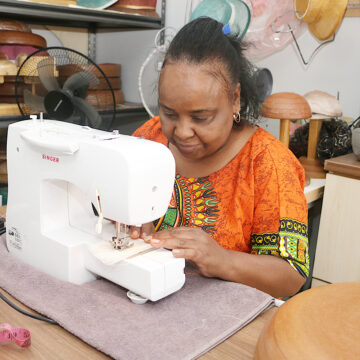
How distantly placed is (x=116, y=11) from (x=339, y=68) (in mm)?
1084

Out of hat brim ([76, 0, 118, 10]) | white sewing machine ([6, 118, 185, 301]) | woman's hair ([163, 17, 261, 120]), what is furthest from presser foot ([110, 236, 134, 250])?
hat brim ([76, 0, 118, 10])

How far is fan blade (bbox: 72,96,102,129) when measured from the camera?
6.11ft

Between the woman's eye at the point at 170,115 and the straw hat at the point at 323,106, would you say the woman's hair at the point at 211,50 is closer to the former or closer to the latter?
the woman's eye at the point at 170,115

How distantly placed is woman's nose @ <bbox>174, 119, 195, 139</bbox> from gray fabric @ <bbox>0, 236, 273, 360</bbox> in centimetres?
28

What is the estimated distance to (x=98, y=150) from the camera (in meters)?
0.72

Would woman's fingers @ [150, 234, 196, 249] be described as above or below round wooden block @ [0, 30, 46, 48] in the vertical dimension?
below

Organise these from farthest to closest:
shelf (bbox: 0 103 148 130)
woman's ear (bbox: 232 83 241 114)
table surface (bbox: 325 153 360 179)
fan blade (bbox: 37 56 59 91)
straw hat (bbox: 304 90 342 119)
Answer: shelf (bbox: 0 103 148 130) < fan blade (bbox: 37 56 59 91) < straw hat (bbox: 304 90 342 119) < table surface (bbox: 325 153 360 179) < woman's ear (bbox: 232 83 241 114)

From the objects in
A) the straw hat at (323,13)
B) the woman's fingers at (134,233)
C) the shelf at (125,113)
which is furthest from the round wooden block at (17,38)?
the woman's fingers at (134,233)

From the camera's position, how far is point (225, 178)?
1.07 meters

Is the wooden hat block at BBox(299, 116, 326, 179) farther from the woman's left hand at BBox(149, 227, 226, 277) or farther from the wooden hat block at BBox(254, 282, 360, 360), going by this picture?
the wooden hat block at BBox(254, 282, 360, 360)

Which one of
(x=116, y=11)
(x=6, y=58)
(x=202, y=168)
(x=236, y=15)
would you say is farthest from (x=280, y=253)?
(x=116, y=11)

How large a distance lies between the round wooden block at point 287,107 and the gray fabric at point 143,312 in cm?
91

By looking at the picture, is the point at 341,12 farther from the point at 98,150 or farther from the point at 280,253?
the point at 98,150

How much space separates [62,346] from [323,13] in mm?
1694
